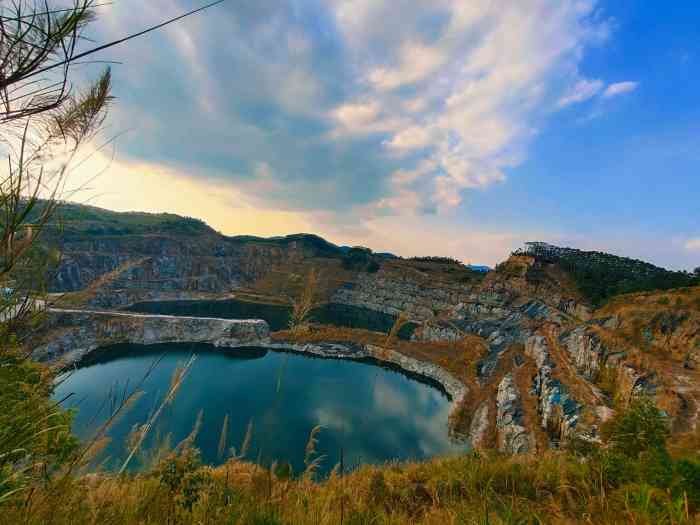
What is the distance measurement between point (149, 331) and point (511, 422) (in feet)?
123

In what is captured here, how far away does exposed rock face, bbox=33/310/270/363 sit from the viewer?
28.5 meters

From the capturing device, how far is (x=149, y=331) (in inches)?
1337

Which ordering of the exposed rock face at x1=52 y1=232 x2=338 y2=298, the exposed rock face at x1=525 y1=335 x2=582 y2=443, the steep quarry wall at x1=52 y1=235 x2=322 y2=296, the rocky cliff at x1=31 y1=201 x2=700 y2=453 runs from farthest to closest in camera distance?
the exposed rock face at x1=52 y1=232 x2=338 y2=298 → the steep quarry wall at x1=52 y1=235 x2=322 y2=296 → the exposed rock face at x1=525 y1=335 x2=582 y2=443 → the rocky cliff at x1=31 y1=201 x2=700 y2=453

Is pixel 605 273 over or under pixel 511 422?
over

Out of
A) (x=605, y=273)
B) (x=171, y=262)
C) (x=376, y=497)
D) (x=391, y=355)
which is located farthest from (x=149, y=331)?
(x=605, y=273)

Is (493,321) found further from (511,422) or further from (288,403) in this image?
(288,403)

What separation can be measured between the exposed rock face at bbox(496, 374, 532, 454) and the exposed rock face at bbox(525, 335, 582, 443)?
101 cm

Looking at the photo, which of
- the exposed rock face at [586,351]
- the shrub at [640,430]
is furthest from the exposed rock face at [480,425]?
the shrub at [640,430]

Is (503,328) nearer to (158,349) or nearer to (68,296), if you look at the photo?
(68,296)

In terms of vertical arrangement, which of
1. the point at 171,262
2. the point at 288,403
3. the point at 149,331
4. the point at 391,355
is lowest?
the point at 288,403

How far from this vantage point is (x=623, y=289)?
2667cm

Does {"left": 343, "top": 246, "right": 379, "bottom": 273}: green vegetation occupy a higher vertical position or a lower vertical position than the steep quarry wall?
higher

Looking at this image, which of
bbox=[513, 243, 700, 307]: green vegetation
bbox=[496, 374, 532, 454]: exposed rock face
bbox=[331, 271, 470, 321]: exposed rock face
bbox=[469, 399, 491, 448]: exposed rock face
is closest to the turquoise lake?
bbox=[469, 399, 491, 448]: exposed rock face

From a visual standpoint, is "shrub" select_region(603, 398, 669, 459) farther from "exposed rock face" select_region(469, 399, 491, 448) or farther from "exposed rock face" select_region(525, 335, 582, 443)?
"exposed rock face" select_region(469, 399, 491, 448)
